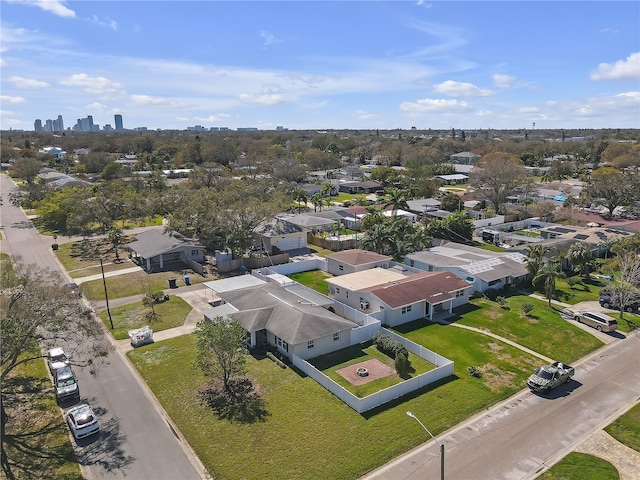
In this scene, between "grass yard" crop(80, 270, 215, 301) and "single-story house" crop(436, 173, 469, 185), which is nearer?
"grass yard" crop(80, 270, 215, 301)

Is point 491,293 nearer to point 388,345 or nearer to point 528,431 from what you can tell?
point 388,345

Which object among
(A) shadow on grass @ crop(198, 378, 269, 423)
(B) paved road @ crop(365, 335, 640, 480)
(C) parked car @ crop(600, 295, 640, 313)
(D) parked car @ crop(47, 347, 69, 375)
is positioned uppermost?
(C) parked car @ crop(600, 295, 640, 313)

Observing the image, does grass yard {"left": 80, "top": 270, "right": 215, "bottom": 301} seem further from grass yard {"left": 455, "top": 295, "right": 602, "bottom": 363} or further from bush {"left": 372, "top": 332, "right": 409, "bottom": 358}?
grass yard {"left": 455, "top": 295, "right": 602, "bottom": 363}

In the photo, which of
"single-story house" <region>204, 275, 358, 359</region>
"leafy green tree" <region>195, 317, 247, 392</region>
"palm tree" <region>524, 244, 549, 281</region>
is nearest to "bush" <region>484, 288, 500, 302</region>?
"palm tree" <region>524, 244, 549, 281</region>

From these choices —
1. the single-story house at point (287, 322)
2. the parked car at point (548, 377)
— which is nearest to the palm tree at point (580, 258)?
the parked car at point (548, 377)

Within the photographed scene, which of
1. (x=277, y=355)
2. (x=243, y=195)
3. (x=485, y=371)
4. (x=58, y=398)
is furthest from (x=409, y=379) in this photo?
(x=243, y=195)

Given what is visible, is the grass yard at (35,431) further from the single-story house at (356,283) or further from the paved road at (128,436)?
the single-story house at (356,283)
